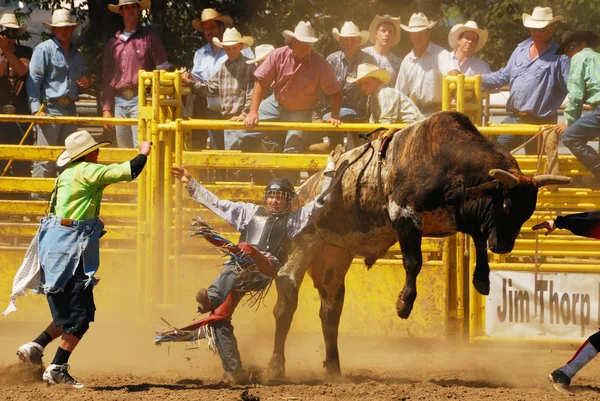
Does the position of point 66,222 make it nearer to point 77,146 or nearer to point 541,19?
point 77,146

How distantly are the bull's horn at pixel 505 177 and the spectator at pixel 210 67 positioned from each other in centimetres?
446

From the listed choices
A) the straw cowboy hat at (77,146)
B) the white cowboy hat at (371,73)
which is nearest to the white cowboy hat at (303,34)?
the white cowboy hat at (371,73)

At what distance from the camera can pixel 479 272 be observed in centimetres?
658

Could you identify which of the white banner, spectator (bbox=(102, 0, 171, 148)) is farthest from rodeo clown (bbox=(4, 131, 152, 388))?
the white banner

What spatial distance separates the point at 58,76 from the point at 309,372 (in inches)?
168

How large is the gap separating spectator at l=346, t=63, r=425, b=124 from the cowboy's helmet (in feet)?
6.83

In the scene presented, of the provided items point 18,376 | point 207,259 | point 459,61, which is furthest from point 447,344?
point 18,376

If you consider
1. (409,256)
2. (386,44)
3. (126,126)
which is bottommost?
(409,256)

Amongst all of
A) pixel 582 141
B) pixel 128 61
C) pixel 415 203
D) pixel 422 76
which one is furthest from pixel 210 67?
pixel 415 203

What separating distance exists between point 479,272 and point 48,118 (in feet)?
14.6

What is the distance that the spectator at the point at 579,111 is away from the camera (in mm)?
8617

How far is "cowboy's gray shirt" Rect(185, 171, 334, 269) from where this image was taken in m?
7.19

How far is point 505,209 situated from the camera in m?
6.22

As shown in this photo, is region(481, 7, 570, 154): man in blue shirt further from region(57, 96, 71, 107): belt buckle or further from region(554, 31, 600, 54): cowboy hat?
region(57, 96, 71, 107): belt buckle
